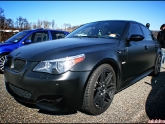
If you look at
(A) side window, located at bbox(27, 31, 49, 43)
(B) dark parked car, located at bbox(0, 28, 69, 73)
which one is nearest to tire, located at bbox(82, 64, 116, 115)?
(B) dark parked car, located at bbox(0, 28, 69, 73)

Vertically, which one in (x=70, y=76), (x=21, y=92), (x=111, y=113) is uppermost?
(x=70, y=76)

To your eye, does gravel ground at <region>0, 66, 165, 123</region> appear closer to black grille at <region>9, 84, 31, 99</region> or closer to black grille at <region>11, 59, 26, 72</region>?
black grille at <region>9, 84, 31, 99</region>

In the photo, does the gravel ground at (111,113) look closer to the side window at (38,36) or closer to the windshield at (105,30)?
the windshield at (105,30)

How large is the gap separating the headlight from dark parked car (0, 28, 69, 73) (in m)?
3.55

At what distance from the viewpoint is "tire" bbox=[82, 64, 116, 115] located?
73.3 inches

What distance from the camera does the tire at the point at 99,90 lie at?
1.86 meters

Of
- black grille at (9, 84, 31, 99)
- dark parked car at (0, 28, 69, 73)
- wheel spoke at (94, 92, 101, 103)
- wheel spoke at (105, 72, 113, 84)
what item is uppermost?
dark parked car at (0, 28, 69, 73)

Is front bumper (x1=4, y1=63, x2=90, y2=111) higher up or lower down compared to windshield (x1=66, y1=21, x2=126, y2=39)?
lower down

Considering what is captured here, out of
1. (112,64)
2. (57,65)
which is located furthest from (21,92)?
(112,64)

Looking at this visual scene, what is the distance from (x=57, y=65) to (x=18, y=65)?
672mm

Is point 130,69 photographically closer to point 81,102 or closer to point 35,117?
point 81,102

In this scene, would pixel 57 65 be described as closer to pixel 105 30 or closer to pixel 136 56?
pixel 105 30

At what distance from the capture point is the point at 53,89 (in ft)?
5.44

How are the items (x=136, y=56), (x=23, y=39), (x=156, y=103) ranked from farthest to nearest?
1. (x=23, y=39)
2. (x=136, y=56)
3. (x=156, y=103)
